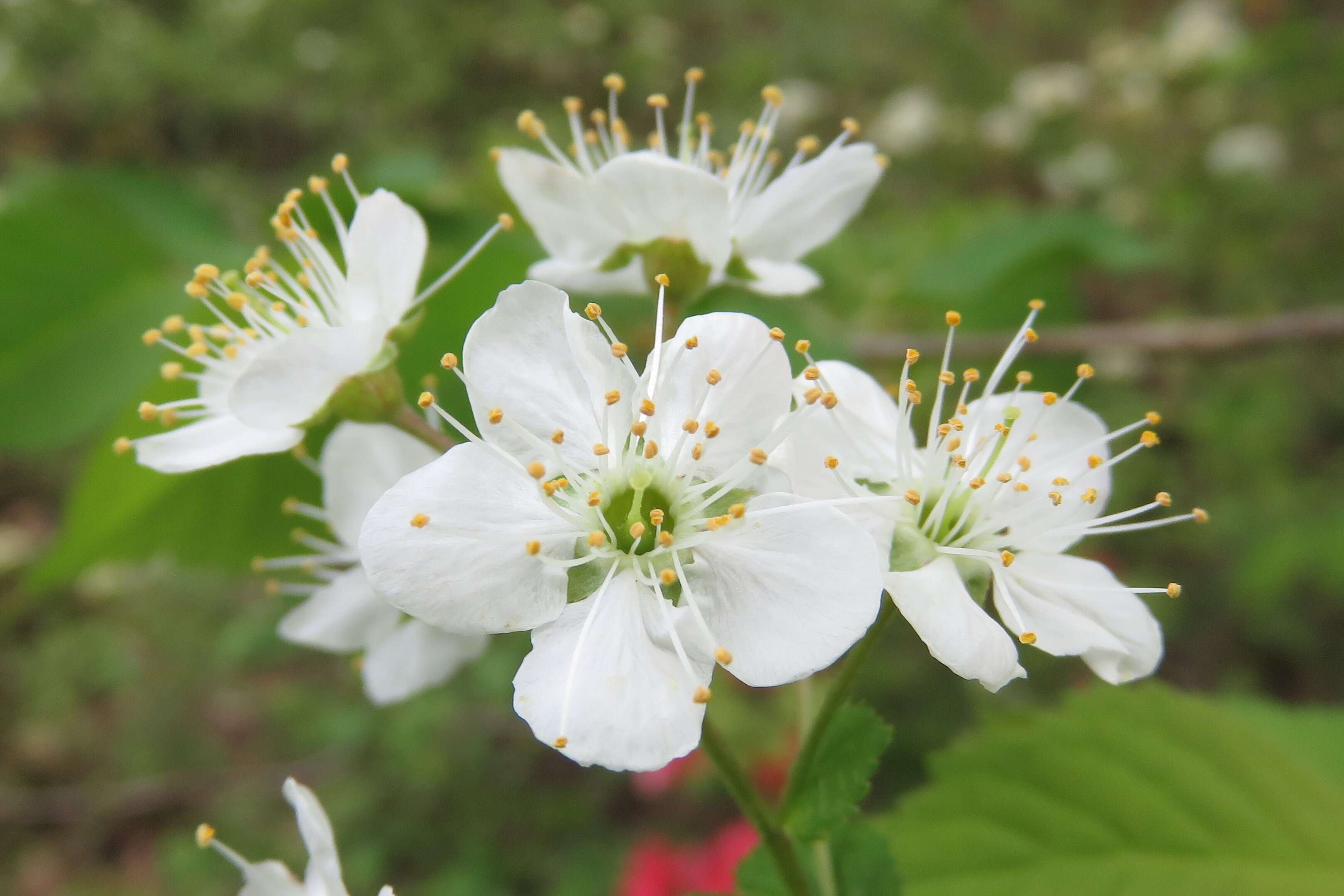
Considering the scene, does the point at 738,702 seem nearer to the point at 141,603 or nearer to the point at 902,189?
the point at 141,603

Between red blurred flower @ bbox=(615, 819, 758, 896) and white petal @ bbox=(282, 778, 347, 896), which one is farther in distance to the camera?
red blurred flower @ bbox=(615, 819, 758, 896)

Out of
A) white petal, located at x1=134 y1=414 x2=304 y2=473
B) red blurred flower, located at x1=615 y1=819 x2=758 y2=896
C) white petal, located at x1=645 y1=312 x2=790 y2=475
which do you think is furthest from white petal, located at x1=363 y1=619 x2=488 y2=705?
red blurred flower, located at x1=615 y1=819 x2=758 y2=896

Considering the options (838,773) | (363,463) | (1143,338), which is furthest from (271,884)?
(1143,338)

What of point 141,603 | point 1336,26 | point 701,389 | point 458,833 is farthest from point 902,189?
point 701,389

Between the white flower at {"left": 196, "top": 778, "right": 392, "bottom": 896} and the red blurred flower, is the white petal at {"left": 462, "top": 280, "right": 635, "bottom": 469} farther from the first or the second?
the red blurred flower

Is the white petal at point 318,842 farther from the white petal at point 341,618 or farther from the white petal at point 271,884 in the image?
the white petal at point 341,618

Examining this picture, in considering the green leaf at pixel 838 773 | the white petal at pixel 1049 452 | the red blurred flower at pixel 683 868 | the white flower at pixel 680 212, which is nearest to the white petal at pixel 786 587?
the green leaf at pixel 838 773
